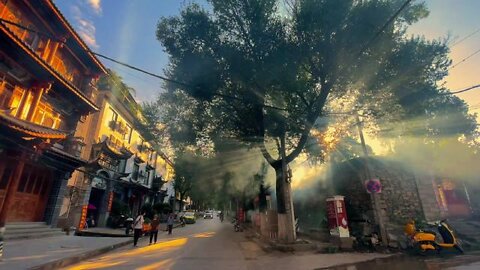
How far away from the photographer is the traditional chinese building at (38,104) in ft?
33.8

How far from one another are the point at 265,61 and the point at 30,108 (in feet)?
38.1

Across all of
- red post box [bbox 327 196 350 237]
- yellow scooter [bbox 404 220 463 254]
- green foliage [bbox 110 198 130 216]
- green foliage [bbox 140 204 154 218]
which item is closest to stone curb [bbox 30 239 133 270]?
red post box [bbox 327 196 350 237]

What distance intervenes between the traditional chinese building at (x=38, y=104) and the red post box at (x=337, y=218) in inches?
497

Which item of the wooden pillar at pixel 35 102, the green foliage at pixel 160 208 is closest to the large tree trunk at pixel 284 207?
the wooden pillar at pixel 35 102

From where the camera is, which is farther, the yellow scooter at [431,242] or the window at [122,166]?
the window at [122,166]

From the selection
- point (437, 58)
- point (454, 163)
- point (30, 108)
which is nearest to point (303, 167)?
point (454, 163)

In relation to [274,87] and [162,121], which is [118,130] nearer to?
[162,121]

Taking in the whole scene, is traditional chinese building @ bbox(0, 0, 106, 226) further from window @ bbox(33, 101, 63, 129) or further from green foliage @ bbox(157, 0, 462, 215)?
green foliage @ bbox(157, 0, 462, 215)

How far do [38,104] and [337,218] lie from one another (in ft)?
51.8

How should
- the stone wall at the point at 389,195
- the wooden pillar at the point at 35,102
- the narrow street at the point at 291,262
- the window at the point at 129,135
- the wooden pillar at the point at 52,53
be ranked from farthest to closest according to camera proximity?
the window at the point at 129,135
the stone wall at the point at 389,195
the wooden pillar at the point at 52,53
the wooden pillar at the point at 35,102
the narrow street at the point at 291,262

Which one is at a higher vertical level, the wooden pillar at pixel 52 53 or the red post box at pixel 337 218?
the wooden pillar at pixel 52 53

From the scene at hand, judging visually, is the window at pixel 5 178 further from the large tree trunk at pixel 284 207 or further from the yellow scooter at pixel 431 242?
the yellow scooter at pixel 431 242

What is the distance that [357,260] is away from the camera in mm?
9359

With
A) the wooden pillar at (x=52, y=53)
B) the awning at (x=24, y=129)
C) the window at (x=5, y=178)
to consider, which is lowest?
the window at (x=5, y=178)
